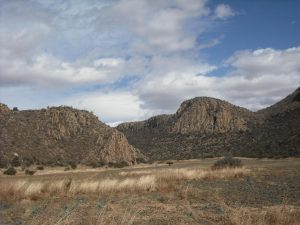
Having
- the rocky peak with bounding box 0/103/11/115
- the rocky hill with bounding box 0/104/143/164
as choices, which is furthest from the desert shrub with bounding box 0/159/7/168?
the rocky peak with bounding box 0/103/11/115

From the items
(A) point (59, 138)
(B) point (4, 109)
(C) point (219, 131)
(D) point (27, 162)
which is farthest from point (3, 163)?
(C) point (219, 131)

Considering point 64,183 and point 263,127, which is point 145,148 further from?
point 64,183

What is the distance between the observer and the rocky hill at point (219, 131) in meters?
84.7

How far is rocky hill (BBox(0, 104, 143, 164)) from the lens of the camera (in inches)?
2667

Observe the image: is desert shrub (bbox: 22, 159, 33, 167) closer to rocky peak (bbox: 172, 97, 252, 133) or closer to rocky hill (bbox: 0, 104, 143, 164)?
rocky hill (bbox: 0, 104, 143, 164)

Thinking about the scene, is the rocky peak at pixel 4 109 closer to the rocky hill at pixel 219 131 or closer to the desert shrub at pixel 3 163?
the desert shrub at pixel 3 163

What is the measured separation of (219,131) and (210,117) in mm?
7470

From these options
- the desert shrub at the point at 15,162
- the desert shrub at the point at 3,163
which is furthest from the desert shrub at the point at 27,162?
the desert shrub at the point at 3,163

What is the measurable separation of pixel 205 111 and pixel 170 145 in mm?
18345

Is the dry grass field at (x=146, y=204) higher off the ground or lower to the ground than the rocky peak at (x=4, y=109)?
lower

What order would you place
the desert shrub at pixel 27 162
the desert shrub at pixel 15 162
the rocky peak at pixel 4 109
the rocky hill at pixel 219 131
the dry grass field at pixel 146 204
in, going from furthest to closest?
the rocky hill at pixel 219 131 → the rocky peak at pixel 4 109 → the desert shrub at pixel 27 162 → the desert shrub at pixel 15 162 → the dry grass field at pixel 146 204

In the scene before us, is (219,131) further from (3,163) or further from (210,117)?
(3,163)

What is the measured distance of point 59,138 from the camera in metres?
78.3

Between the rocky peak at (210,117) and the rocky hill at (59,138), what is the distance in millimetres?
26150
